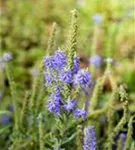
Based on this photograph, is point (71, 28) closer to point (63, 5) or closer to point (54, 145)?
point (54, 145)

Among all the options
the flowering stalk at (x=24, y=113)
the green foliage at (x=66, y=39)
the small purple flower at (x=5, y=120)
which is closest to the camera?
the flowering stalk at (x=24, y=113)

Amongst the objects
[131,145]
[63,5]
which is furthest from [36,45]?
[131,145]

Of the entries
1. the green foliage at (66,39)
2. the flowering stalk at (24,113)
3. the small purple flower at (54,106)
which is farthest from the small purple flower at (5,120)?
the small purple flower at (54,106)

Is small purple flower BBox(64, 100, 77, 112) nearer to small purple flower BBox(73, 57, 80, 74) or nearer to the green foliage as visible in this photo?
small purple flower BBox(73, 57, 80, 74)

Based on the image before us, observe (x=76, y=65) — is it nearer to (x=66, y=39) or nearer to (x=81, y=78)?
(x=81, y=78)

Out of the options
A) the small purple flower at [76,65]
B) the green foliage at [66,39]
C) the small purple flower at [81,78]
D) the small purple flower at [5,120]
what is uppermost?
the green foliage at [66,39]

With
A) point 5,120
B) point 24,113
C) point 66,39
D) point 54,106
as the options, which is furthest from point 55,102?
point 66,39

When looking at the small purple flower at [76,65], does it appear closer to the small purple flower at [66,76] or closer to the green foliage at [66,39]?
the small purple flower at [66,76]

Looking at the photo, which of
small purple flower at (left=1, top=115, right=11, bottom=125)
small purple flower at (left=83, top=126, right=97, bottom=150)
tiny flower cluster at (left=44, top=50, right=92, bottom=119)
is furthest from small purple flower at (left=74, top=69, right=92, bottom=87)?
small purple flower at (left=1, top=115, right=11, bottom=125)
